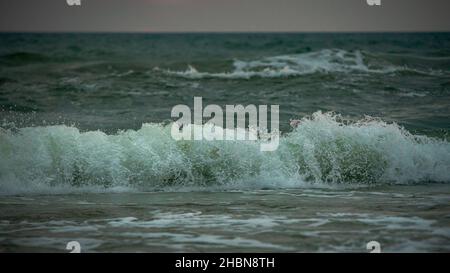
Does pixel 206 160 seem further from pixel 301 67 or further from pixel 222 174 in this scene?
pixel 301 67

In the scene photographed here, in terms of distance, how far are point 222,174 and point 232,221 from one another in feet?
8.84

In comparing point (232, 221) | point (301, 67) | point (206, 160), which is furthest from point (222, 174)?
point (301, 67)

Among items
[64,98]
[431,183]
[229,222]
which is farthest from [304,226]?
[64,98]

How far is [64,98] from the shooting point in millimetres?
17000

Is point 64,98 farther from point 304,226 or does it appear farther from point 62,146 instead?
point 304,226

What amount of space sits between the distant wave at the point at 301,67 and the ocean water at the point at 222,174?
2972mm

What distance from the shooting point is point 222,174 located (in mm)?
9906

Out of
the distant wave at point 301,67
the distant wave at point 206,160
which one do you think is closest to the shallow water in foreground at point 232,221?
the distant wave at point 206,160

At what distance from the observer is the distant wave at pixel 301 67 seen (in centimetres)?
2191

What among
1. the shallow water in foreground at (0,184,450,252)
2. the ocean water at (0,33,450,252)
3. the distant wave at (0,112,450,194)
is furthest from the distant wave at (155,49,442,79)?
the shallow water in foreground at (0,184,450,252)

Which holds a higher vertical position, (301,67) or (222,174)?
(301,67)

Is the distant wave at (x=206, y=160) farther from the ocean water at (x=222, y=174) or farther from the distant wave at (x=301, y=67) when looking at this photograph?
the distant wave at (x=301, y=67)

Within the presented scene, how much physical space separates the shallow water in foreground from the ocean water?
2cm

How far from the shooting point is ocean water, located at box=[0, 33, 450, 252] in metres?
6.63
